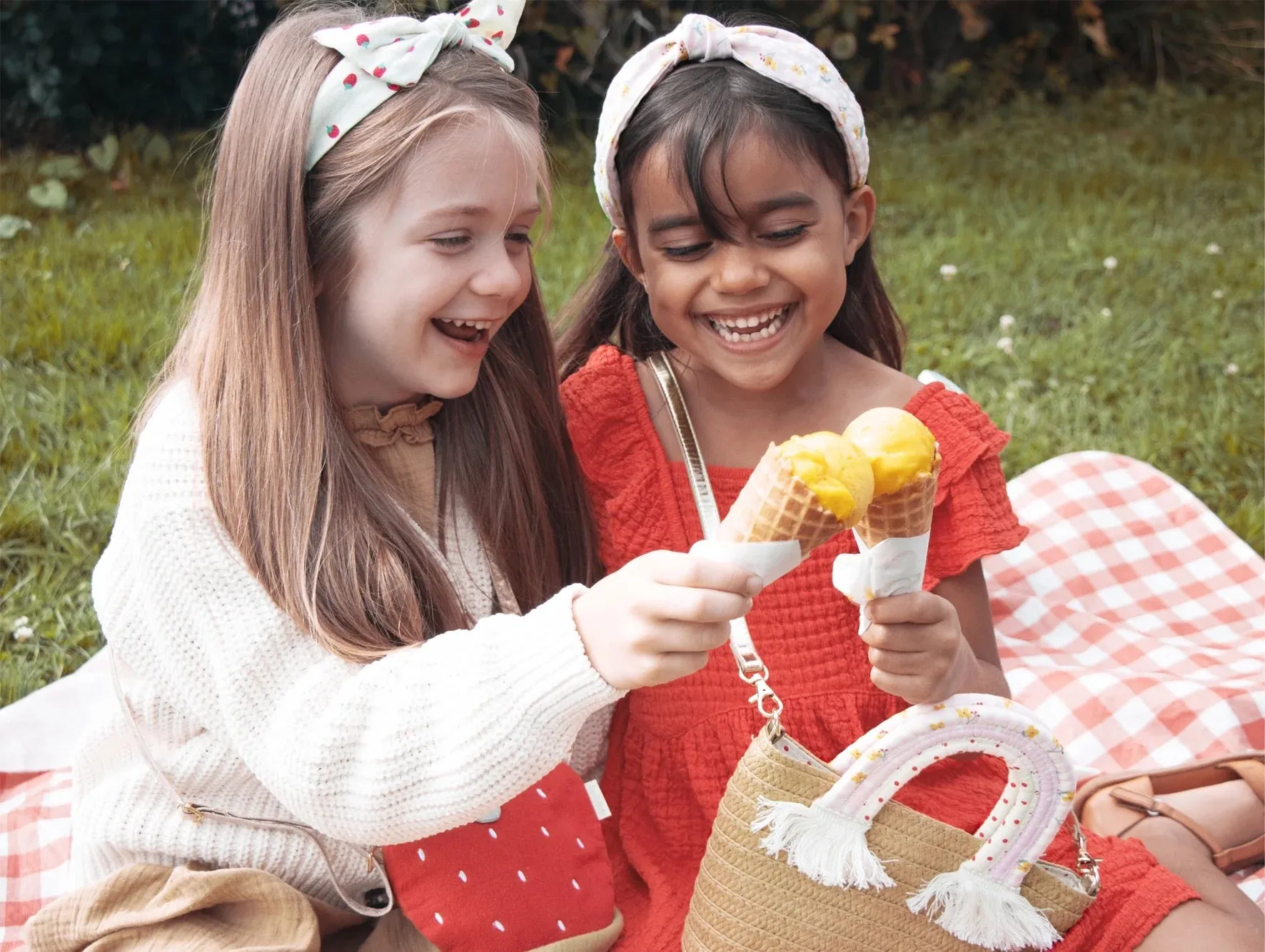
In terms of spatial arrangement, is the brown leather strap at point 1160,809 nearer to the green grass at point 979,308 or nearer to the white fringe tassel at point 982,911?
the white fringe tassel at point 982,911

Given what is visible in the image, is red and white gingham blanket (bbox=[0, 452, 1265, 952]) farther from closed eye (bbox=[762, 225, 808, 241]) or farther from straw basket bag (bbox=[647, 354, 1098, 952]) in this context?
closed eye (bbox=[762, 225, 808, 241])

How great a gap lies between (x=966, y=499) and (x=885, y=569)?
512 mm

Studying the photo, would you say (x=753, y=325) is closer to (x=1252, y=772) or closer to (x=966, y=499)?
(x=966, y=499)

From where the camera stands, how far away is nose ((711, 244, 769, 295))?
195 cm

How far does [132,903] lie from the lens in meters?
1.85

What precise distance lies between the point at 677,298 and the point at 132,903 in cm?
116

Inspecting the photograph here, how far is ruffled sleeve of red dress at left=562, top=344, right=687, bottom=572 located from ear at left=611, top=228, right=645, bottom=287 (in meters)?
0.19

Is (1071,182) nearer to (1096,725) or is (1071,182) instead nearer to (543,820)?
(1096,725)

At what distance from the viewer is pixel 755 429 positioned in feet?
7.21

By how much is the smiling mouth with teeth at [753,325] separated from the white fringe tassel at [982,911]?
828 millimetres

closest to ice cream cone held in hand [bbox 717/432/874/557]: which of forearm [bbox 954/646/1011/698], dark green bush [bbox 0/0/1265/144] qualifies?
forearm [bbox 954/646/1011/698]

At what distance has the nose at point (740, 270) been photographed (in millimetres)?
1954

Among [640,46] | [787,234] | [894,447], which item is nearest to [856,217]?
[787,234]

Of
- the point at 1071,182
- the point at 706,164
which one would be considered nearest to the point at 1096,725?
the point at 706,164
